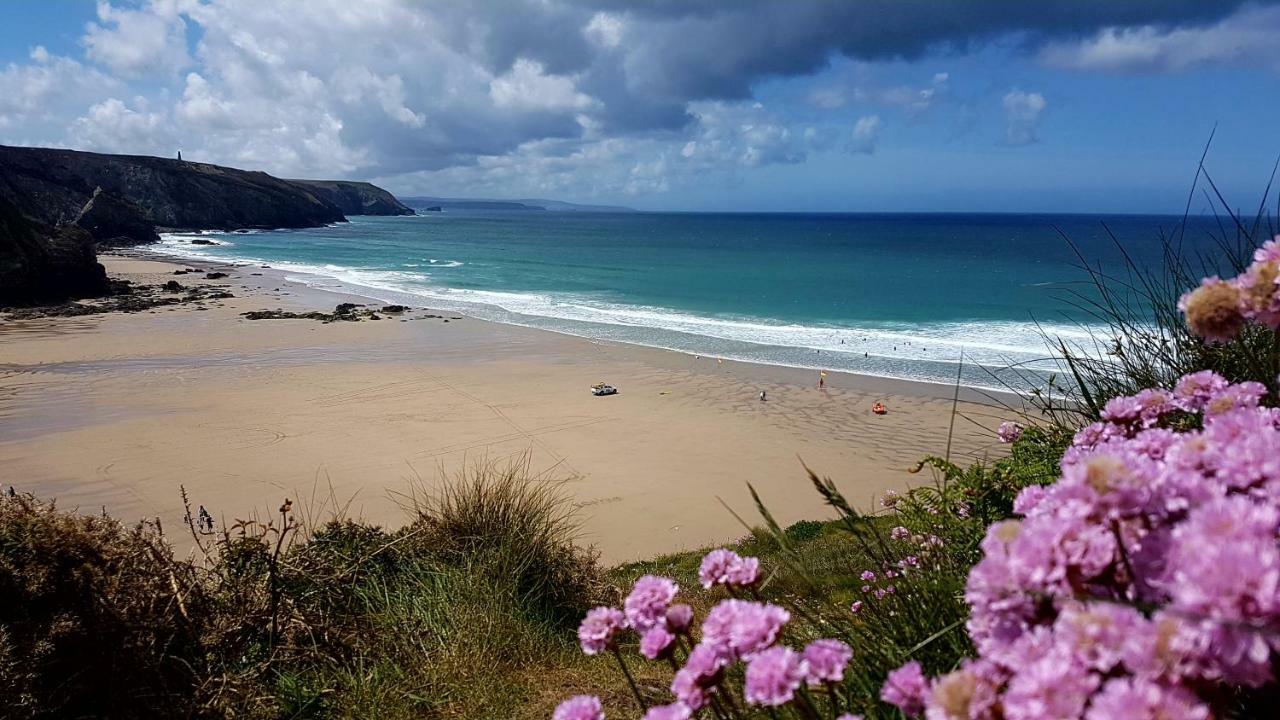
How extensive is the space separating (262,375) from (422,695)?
62.7 feet

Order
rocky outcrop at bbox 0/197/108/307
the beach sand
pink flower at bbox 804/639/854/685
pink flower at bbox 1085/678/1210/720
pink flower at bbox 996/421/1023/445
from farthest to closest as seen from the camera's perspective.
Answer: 1. rocky outcrop at bbox 0/197/108/307
2. the beach sand
3. pink flower at bbox 996/421/1023/445
4. pink flower at bbox 804/639/854/685
5. pink flower at bbox 1085/678/1210/720

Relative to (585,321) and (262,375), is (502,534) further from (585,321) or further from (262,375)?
(585,321)

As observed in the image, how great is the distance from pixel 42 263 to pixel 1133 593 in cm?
4277

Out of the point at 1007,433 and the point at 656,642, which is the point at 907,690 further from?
the point at 1007,433

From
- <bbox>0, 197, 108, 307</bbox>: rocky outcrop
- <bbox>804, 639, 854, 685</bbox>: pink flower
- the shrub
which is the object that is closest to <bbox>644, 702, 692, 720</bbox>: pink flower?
<bbox>804, 639, 854, 685</bbox>: pink flower

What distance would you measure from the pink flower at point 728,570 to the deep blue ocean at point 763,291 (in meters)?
3.67

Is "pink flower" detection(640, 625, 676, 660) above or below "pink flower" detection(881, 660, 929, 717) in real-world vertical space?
below

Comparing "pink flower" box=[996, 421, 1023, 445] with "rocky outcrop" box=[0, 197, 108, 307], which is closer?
"pink flower" box=[996, 421, 1023, 445]

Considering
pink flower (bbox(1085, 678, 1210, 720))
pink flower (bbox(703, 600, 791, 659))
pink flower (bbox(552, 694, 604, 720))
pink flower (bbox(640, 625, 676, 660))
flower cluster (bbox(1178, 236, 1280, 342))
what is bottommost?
pink flower (bbox(552, 694, 604, 720))

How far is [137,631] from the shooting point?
3727 mm

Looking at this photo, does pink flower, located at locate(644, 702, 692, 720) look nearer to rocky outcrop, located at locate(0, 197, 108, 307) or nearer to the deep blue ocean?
the deep blue ocean

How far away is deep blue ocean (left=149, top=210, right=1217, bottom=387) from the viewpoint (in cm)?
2580

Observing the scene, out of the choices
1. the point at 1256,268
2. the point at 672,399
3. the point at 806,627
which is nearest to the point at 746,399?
the point at 672,399

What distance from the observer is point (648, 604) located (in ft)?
5.17
